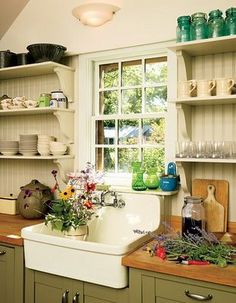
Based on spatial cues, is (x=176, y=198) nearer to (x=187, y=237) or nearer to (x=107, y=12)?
(x=187, y=237)

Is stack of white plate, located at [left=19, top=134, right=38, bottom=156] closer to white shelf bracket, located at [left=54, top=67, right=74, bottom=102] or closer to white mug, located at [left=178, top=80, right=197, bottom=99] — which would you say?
white shelf bracket, located at [left=54, top=67, right=74, bottom=102]

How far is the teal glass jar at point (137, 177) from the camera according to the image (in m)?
2.48

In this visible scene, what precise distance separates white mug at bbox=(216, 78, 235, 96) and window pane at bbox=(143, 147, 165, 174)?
685 millimetres

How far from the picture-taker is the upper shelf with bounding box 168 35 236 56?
6.69 ft

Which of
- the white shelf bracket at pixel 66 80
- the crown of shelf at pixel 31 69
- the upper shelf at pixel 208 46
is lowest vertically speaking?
the white shelf bracket at pixel 66 80

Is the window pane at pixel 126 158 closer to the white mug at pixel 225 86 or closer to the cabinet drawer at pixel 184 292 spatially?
the white mug at pixel 225 86

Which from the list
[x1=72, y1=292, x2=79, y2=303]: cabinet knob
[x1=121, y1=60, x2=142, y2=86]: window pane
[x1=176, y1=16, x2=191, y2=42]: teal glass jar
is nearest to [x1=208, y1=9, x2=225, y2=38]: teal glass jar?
[x1=176, y1=16, x2=191, y2=42]: teal glass jar

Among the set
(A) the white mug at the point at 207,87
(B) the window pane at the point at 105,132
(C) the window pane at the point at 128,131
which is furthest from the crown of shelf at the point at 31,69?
(A) the white mug at the point at 207,87

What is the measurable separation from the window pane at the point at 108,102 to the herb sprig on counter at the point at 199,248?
122cm

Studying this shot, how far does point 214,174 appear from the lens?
91.0 inches

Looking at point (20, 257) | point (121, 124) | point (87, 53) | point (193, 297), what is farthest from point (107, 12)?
point (193, 297)

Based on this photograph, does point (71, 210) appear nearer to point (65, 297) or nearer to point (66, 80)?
point (65, 297)

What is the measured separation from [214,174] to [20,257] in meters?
1.30

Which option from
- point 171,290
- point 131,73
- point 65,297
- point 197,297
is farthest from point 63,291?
point 131,73
